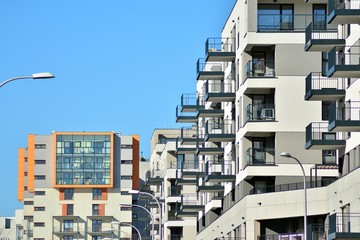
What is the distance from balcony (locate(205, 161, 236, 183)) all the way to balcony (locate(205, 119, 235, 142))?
1.64 metres

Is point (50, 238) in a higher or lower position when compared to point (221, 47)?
lower

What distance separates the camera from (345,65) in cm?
5966

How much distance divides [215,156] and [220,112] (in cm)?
516

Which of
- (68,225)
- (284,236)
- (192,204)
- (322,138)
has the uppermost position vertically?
(322,138)

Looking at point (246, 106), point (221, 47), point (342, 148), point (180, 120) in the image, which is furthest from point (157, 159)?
point (342, 148)

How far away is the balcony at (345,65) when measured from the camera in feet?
196

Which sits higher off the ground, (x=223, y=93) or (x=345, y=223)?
(x=223, y=93)

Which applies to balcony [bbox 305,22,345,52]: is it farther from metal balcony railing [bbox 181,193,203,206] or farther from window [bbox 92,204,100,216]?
window [bbox 92,204,100,216]

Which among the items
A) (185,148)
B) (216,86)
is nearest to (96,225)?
(185,148)

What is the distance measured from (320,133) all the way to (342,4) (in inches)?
448

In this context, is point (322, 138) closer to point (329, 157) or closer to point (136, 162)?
point (329, 157)

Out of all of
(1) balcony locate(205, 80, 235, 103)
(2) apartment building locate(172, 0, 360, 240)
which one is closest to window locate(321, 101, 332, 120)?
(2) apartment building locate(172, 0, 360, 240)

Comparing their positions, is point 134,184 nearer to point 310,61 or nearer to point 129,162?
point 129,162

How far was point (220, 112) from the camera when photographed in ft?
301
